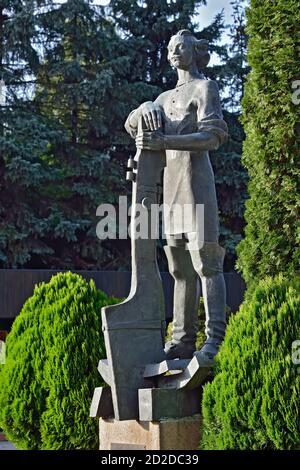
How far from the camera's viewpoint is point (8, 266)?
1758cm

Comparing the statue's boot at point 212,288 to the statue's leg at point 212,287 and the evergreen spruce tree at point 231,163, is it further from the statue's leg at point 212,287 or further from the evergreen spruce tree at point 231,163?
the evergreen spruce tree at point 231,163

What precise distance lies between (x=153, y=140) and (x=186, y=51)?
87 cm

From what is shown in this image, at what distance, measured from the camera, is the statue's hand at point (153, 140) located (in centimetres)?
633

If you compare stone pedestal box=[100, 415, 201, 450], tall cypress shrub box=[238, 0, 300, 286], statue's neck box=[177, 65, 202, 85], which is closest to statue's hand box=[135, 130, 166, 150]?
statue's neck box=[177, 65, 202, 85]

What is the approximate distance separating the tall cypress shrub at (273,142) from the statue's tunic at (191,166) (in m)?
2.28

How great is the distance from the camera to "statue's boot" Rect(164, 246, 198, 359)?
6680 millimetres

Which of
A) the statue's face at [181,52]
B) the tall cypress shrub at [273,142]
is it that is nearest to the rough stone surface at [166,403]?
the statue's face at [181,52]

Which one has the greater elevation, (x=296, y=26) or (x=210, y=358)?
(x=296, y=26)

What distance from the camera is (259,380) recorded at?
5426 mm

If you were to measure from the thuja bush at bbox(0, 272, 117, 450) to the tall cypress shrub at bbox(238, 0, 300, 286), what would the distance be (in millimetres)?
1864

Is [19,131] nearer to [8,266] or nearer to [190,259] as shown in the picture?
[8,266]

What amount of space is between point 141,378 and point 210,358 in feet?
1.92

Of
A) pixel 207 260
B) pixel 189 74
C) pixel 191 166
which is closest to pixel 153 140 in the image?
pixel 191 166
